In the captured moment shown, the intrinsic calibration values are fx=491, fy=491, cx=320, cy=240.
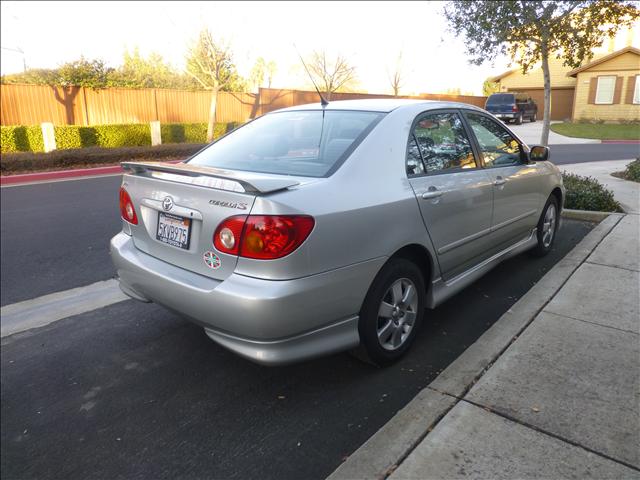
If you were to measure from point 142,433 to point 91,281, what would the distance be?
8.53 ft

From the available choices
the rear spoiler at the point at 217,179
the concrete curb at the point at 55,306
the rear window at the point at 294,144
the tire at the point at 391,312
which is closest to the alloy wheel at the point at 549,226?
the tire at the point at 391,312

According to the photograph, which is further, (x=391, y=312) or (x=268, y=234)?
(x=391, y=312)

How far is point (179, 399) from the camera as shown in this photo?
9.15 ft

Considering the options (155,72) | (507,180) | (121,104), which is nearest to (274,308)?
(507,180)

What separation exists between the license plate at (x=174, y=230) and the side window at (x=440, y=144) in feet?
4.53

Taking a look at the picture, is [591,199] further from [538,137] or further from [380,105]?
[538,137]

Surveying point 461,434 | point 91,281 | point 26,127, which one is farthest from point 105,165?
point 461,434

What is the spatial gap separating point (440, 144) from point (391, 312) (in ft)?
4.24

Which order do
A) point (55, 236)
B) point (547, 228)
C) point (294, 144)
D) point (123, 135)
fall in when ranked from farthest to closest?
point (123, 135)
point (55, 236)
point (547, 228)
point (294, 144)

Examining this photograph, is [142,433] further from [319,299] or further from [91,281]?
[91,281]

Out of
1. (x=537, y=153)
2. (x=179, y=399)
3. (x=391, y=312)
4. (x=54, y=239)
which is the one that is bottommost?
(x=179, y=399)

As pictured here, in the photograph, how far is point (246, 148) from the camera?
3.46 m

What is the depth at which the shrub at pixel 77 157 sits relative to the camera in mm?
12477

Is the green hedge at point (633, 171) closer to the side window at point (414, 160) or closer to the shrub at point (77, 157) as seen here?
the side window at point (414, 160)
